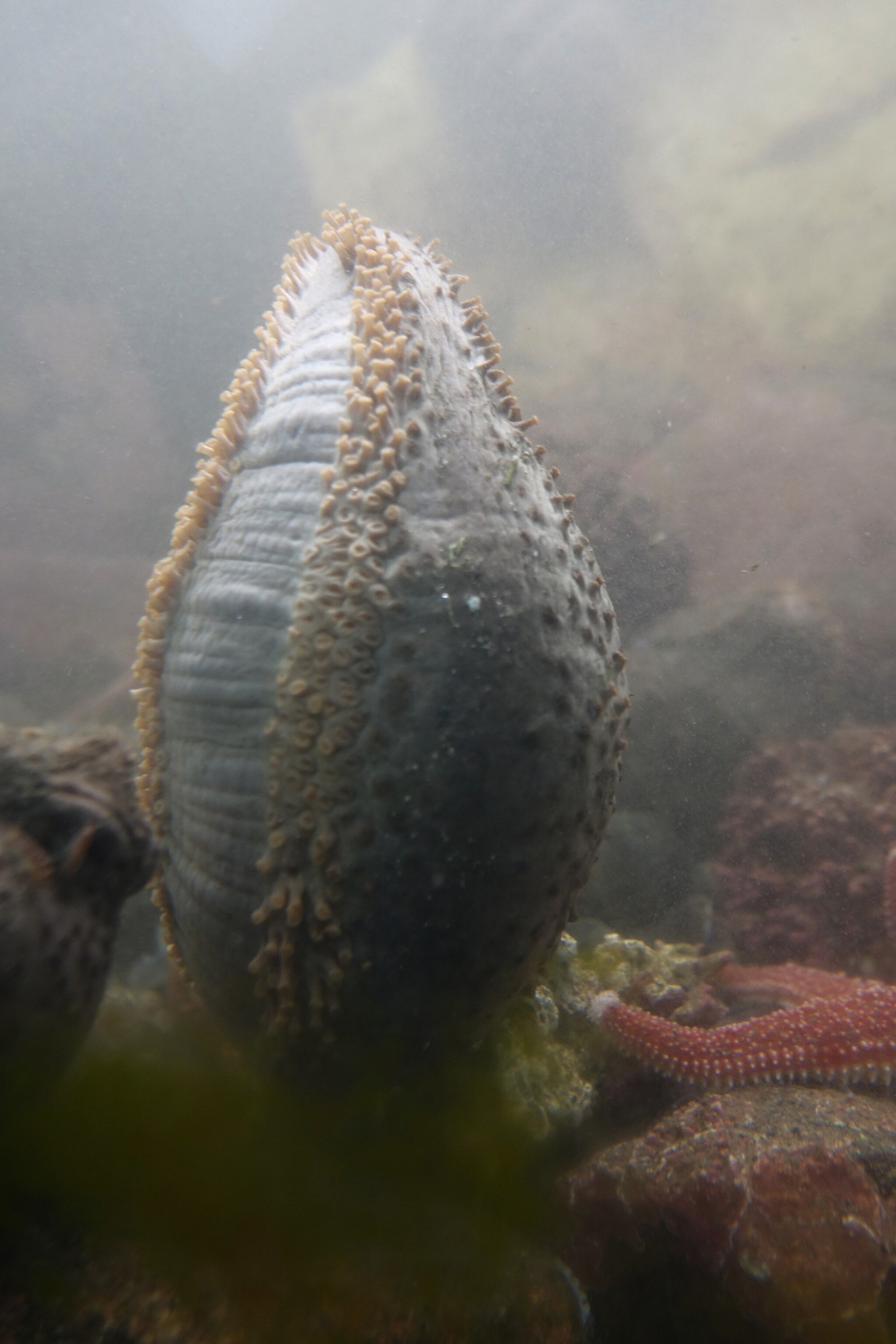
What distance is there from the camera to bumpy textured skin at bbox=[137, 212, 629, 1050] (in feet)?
5.28

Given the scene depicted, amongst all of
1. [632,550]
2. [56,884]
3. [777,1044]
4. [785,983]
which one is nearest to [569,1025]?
[777,1044]

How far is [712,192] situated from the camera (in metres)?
6.00

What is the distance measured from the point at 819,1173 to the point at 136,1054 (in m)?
2.02

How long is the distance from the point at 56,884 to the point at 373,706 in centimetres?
79

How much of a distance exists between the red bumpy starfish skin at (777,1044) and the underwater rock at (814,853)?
1.06 metres

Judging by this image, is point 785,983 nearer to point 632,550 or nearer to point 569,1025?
point 569,1025

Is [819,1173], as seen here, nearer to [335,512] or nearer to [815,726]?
[335,512]

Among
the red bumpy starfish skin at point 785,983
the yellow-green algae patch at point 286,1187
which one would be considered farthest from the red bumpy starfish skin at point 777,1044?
the yellow-green algae patch at point 286,1187

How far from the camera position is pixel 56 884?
1.35 meters

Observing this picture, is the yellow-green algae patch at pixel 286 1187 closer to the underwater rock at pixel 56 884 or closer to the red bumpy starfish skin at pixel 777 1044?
the underwater rock at pixel 56 884

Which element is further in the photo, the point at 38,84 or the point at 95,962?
the point at 38,84

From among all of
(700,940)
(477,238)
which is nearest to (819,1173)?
(700,940)

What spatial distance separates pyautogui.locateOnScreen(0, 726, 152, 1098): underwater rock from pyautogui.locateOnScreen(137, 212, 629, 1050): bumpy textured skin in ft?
0.99

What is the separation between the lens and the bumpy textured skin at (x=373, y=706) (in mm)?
1610
